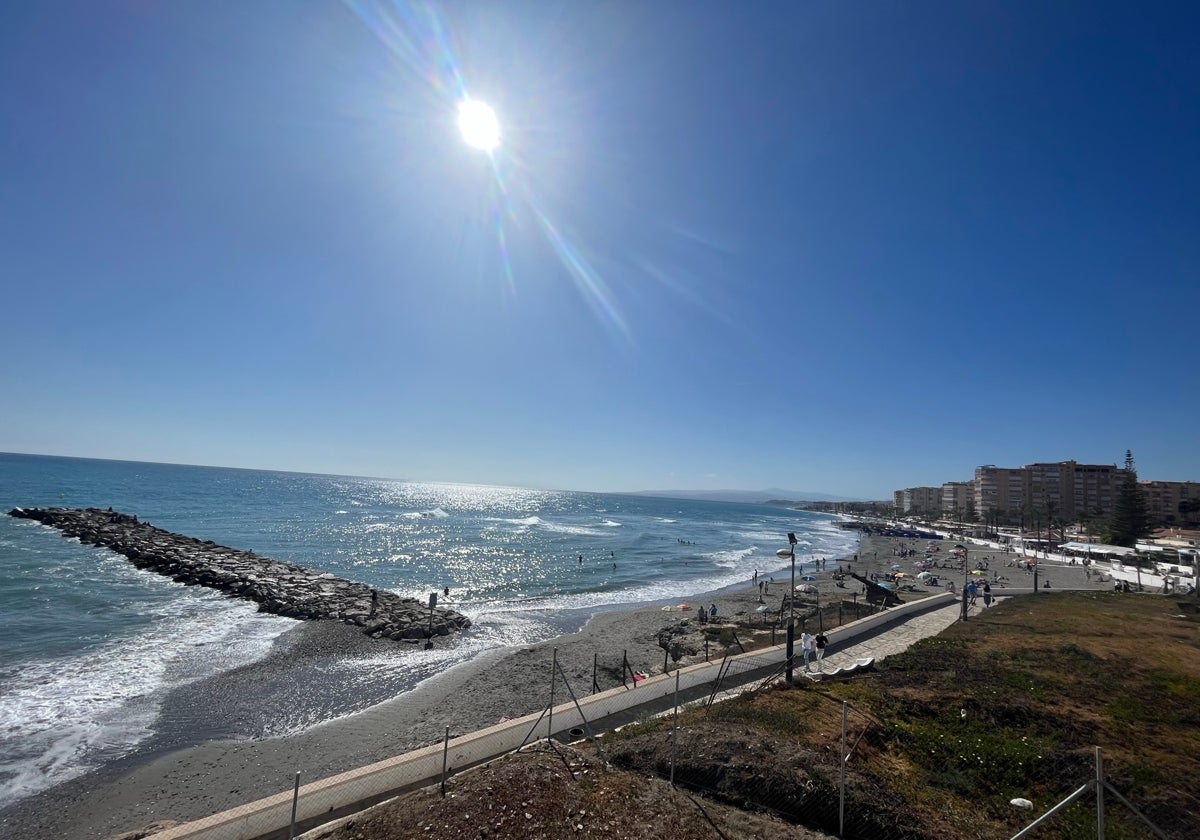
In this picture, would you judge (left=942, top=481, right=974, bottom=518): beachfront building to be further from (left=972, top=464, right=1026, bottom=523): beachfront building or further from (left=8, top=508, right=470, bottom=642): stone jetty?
(left=8, top=508, right=470, bottom=642): stone jetty

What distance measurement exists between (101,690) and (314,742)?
31.0 ft

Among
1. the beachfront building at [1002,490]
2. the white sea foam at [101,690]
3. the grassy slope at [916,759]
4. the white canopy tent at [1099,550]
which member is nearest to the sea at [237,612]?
the white sea foam at [101,690]

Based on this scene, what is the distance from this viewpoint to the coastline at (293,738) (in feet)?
40.1

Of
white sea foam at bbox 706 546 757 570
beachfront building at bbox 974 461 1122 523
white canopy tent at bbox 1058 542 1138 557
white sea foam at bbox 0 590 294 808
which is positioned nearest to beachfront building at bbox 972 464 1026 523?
beachfront building at bbox 974 461 1122 523

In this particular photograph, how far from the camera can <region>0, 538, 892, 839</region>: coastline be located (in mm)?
12211

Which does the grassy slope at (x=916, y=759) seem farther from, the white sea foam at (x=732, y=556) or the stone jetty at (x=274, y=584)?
the white sea foam at (x=732, y=556)

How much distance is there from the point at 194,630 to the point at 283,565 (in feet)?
60.1

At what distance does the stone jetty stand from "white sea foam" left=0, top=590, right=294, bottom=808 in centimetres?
345

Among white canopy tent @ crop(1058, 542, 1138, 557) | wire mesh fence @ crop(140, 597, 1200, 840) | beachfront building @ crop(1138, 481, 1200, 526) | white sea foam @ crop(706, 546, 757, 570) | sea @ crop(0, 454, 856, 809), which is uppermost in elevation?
beachfront building @ crop(1138, 481, 1200, 526)

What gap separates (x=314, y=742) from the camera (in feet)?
51.4

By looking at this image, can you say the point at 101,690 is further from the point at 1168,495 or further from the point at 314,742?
the point at 1168,495

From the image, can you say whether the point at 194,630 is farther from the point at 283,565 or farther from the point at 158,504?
the point at 158,504

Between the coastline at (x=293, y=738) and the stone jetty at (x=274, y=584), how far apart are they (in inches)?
91.1

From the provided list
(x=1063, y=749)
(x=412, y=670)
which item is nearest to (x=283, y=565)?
(x=412, y=670)
